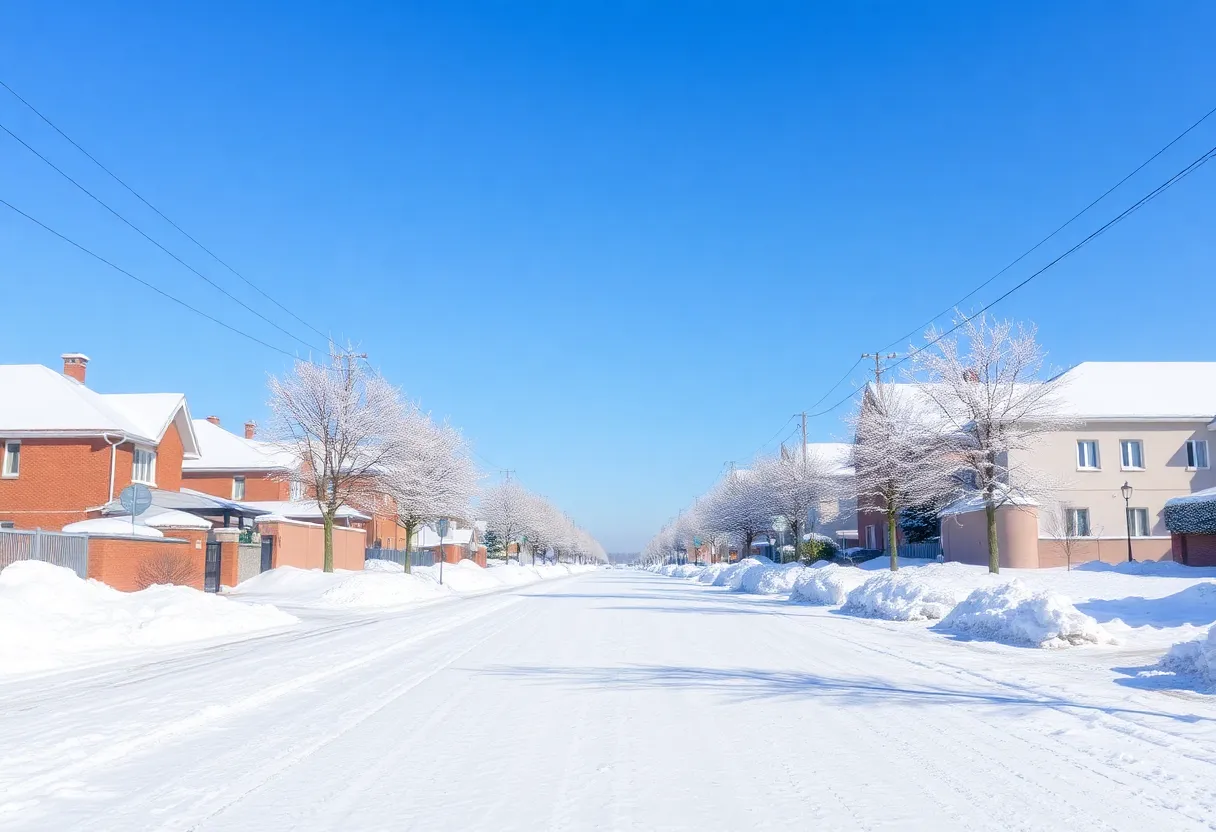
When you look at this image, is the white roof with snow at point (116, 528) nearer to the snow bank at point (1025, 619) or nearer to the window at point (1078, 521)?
the snow bank at point (1025, 619)

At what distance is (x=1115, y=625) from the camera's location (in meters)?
17.7

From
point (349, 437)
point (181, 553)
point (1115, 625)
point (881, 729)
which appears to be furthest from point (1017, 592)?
point (349, 437)

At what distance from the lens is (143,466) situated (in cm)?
4216

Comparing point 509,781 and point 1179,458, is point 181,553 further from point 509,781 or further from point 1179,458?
point 1179,458

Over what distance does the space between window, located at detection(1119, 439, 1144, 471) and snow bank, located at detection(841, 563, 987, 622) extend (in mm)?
21535

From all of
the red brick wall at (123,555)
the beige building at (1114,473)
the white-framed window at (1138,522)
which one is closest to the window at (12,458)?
the red brick wall at (123,555)

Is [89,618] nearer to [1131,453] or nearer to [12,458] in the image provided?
[12,458]

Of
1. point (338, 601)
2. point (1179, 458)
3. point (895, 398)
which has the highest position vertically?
point (895, 398)

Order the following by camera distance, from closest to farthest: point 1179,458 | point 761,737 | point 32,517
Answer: point 761,737 < point 32,517 < point 1179,458

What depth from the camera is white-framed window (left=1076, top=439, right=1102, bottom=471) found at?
4619cm

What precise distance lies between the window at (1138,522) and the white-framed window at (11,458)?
157 ft

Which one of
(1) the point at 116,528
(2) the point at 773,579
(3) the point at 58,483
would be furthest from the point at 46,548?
(2) the point at 773,579

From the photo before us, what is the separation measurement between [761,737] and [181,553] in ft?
84.0

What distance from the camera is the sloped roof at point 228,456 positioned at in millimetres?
57781
